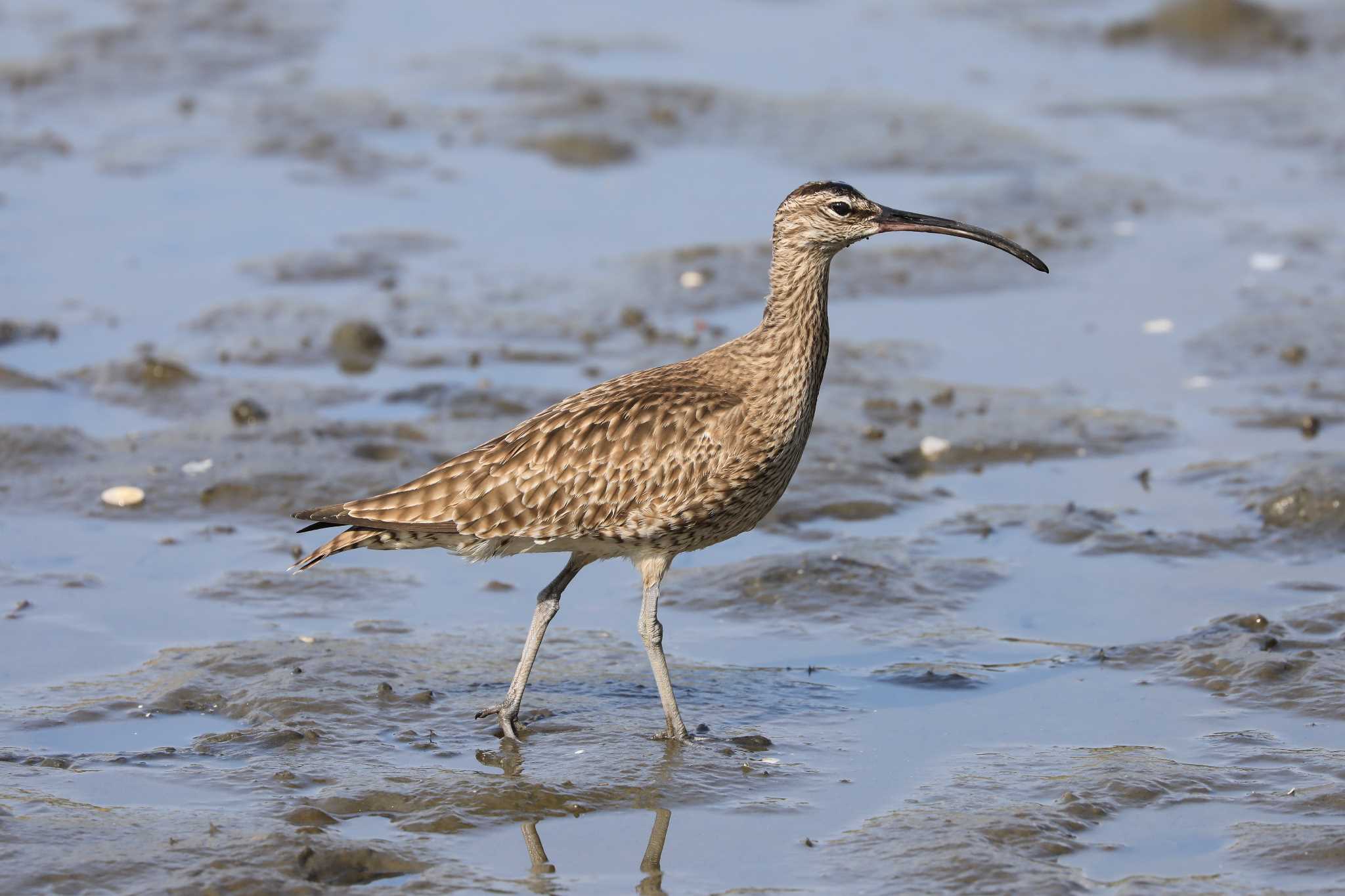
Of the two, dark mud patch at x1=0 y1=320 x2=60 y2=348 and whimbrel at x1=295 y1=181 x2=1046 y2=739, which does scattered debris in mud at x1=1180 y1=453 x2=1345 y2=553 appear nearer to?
whimbrel at x1=295 y1=181 x2=1046 y2=739

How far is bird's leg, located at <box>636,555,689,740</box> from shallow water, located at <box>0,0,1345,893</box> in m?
0.16

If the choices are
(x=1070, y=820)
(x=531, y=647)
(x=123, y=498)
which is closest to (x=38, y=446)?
(x=123, y=498)

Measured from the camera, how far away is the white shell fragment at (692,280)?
48.9ft

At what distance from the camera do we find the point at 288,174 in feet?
58.3

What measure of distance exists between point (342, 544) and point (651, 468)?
1370 millimetres

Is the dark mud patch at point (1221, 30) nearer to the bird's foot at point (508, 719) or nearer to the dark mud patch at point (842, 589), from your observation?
the dark mud patch at point (842, 589)

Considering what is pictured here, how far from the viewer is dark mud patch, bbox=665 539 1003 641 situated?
991 centimetres

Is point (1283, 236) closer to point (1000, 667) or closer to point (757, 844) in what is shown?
point (1000, 667)

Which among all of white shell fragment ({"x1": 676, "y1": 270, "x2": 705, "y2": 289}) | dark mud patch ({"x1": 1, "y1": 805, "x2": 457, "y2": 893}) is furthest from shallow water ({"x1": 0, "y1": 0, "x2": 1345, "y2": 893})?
white shell fragment ({"x1": 676, "y1": 270, "x2": 705, "y2": 289})

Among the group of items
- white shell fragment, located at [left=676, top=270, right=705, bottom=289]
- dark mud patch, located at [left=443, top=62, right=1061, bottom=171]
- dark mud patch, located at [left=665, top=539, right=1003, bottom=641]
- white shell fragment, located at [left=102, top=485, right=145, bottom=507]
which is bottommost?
dark mud patch, located at [left=665, top=539, right=1003, bottom=641]

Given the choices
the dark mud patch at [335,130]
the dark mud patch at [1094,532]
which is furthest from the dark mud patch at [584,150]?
the dark mud patch at [1094,532]

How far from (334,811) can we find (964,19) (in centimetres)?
1734

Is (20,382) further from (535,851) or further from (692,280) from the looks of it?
(535,851)

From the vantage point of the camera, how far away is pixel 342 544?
334 inches
